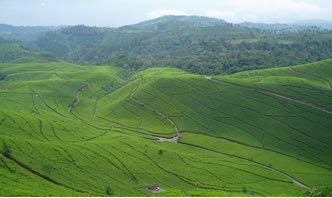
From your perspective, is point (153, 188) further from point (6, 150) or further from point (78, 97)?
point (78, 97)

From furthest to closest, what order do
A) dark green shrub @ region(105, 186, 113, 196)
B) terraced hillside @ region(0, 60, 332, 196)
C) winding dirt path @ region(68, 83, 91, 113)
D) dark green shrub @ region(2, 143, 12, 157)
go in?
winding dirt path @ region(68, 83, 91, 113), terraced hillside @ region(0, 60, 332, 196), dark green shrub @ region(2, 143, 12, 157), dark green shrub @ region(105, 186, 113, 196)

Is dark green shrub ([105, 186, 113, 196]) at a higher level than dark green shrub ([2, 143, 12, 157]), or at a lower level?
lower

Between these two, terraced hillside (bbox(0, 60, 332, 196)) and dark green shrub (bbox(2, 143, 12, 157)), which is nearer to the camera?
dark green shrub (bbox(2, 143, 12, 157))

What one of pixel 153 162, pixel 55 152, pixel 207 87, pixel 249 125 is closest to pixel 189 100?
pixel 207 87

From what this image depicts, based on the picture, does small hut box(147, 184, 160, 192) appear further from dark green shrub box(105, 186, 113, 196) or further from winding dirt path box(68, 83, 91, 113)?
winding dirt path box(68, 83, 91, 113)

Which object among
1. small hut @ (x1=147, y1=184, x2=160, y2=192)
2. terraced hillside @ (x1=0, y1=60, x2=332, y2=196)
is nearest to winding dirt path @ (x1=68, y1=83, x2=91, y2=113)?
terraced hillside @ (x1=0, y1=60, x2=332, y2=196)

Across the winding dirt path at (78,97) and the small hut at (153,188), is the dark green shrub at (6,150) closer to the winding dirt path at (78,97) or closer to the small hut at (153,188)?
the small hut at (153,188)

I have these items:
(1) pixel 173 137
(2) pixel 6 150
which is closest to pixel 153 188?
(2) pixel 6 150

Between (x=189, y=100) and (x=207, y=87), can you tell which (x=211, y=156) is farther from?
(x=207, y=87)
